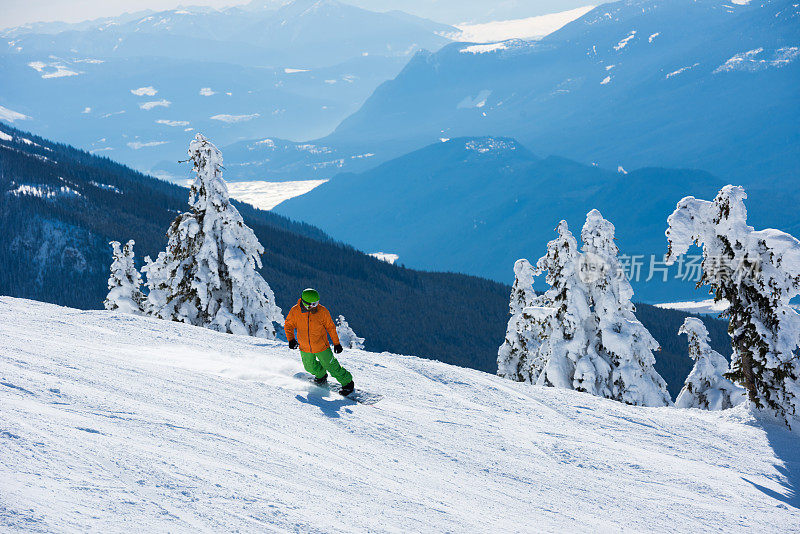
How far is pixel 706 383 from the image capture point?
23.2 m

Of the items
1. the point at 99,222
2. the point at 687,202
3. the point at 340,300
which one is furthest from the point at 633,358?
the point at 99,222

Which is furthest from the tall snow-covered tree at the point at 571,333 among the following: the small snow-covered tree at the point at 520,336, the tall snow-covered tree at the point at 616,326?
the small snow-covered tree at the point at 520,336

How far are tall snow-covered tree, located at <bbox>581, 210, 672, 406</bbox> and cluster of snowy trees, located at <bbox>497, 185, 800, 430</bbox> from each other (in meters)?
0.04

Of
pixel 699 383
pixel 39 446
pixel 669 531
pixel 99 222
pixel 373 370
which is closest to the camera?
pixel 39 446

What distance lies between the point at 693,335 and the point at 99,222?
146748 millimetres

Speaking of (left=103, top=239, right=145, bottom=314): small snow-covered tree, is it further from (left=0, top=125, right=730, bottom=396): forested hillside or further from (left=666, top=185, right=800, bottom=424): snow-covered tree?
(left=0, top=125, right=730, bottom=396): forested hillside

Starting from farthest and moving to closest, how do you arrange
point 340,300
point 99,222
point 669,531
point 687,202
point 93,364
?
point 99,222 < point 340,300 < point 687,202 < point 93,364 < point 669,531

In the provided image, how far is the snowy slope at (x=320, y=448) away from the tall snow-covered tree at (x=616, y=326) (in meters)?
9.35

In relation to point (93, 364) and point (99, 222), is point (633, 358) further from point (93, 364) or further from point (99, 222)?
point (99, 222)

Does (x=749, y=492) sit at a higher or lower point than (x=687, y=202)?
lower

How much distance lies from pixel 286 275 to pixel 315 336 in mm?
131164

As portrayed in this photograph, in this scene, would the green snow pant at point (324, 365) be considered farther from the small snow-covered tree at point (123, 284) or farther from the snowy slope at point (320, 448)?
the small snow-covered tree at point (123, 284)

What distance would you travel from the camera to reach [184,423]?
25.9 ft

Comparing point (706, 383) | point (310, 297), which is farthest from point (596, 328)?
point (310, 297)
